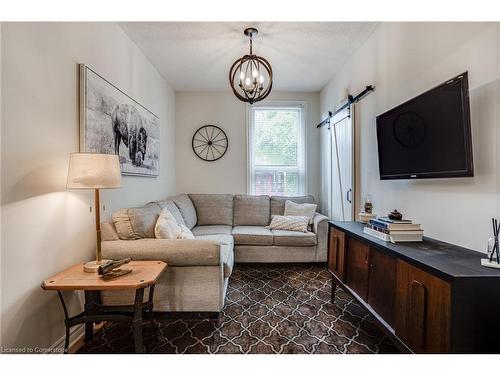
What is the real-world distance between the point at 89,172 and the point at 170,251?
819mm

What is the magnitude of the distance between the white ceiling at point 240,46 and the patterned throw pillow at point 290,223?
207 cm

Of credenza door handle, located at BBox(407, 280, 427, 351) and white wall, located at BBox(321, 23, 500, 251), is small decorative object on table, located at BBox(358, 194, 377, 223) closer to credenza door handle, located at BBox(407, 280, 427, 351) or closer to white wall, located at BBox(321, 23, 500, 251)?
white wall, located at BBox(321, 23, 500, 251)

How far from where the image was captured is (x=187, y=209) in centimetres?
377

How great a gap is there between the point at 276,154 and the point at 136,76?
2.47m

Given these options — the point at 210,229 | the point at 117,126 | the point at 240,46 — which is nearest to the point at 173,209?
the point at 210,229

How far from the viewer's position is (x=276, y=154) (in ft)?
15.0

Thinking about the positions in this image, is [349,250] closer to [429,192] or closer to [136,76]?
[429,192]

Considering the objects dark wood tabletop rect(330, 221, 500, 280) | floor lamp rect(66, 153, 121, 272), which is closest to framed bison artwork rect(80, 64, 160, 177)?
floor lamp rect(66, 153, 121, 272)

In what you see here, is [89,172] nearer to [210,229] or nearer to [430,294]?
[430,294]

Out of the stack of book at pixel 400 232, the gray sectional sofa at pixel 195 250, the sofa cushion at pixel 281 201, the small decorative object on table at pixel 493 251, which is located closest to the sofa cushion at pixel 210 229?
the gray sectional sofa at pixel 195 250

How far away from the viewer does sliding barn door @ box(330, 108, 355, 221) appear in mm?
3176

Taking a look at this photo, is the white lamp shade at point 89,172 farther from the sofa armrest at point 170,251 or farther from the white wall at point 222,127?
the white wall at point 222,127
